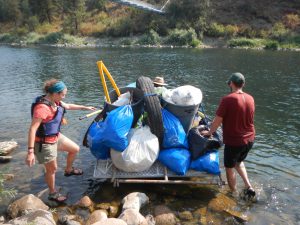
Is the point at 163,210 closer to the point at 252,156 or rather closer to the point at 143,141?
the point at 143,141

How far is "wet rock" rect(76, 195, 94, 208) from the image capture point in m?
7.31

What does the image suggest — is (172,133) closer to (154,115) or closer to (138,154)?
(154,115)

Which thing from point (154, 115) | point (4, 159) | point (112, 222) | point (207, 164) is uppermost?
point (154, 115)

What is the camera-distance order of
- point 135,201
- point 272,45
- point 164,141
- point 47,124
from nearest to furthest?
point 47,124 < point 135,201 < point 164,141 < point 272,45

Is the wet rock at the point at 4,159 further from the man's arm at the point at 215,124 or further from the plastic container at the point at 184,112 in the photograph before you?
the man's arm at the point at 215,124

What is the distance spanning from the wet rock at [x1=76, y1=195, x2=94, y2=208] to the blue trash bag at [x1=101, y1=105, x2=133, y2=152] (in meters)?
1.14

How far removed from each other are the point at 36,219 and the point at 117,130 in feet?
7.12

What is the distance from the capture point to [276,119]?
14.3 meters

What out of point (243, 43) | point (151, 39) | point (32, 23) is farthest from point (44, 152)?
point (32, 23)

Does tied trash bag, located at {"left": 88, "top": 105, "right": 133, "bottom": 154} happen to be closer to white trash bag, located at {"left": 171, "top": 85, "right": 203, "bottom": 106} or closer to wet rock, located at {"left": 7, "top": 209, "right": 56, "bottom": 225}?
white trash bag, located at {"left": 171, "top": 85, "right": 203, "bottom": 106}

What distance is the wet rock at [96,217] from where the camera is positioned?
656cm

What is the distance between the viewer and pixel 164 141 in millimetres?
7676

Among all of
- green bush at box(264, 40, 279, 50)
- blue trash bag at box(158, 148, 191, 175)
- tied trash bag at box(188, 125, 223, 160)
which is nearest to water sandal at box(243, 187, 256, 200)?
tied trash bag at box(188, 125, 223, 160)

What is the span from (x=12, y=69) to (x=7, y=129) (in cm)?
1791
